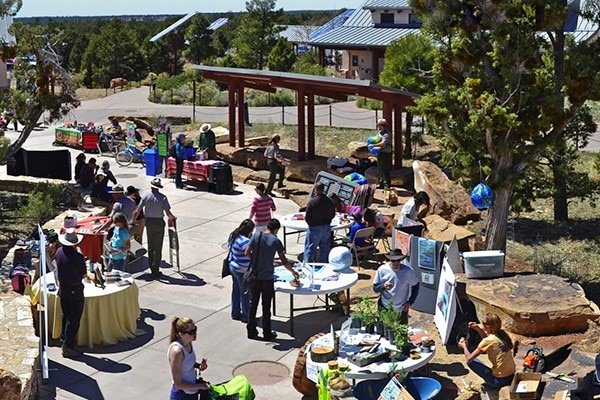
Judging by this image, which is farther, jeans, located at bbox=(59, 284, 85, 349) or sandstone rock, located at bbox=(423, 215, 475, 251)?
sandstone rock, located at bbox=(423, 215, 475, 251)

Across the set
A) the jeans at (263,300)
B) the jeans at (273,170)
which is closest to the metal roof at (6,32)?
the jeans at (273,170)

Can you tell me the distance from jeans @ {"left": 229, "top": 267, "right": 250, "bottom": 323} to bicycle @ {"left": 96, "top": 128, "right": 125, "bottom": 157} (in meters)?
14.8

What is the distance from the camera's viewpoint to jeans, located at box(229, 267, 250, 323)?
12117 mm

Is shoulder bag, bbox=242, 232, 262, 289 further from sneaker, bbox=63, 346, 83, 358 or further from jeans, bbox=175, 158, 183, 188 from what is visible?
jeans, bbox=175, 158, 183, 188

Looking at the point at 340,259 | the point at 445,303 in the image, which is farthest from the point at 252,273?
the point at 445,303

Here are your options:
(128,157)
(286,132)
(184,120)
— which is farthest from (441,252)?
(184,120)

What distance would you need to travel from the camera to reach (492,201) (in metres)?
13.7

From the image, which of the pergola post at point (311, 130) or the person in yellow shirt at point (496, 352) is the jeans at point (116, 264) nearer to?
the person in yellow shirt at point (496, 352)

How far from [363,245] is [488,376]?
5.82 meters

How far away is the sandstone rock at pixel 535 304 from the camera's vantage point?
37.2 feet

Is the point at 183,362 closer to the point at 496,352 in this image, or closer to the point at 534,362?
the point at 496,352

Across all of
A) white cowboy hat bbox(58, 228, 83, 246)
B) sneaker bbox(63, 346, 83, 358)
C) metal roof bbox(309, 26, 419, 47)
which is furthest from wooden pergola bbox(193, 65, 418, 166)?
metal roof bbox(309, 26, 419, 47)

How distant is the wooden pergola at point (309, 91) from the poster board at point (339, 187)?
2.81 meters

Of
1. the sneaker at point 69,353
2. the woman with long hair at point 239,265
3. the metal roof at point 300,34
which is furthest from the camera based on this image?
the metal roof at point 300,34
